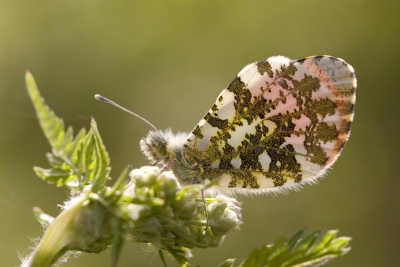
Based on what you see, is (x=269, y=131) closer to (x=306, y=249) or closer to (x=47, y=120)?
(x=306, y=249)

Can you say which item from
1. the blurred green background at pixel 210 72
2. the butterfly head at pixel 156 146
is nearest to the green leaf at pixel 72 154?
the butterfly head at pixel 156 146

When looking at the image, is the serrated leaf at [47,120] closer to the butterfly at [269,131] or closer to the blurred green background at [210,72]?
the butterfly at [269,131]

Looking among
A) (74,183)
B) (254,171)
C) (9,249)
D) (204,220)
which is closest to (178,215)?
(204,220)

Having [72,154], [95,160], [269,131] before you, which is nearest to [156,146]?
[269,131]

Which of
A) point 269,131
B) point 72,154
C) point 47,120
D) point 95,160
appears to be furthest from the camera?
point 269,131

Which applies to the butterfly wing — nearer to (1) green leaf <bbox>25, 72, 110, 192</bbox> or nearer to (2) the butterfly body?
(2) the butterfly body

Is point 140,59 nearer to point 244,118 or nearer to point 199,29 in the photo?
point 199,29
